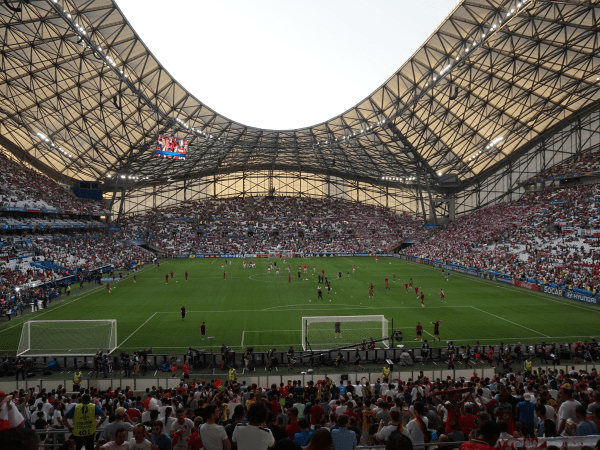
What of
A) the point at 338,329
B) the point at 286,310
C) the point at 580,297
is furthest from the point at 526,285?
the point at 338,329

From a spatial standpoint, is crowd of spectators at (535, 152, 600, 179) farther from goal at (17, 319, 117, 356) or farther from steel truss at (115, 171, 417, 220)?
goal at (17, 319, 117, 356)

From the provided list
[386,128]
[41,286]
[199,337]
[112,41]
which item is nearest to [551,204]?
[386,128]

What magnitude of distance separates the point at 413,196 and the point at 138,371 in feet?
259

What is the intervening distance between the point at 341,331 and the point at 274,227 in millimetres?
64483

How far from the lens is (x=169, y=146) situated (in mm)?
51312

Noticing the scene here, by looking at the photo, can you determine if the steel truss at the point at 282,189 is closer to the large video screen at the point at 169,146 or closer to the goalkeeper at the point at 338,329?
the large video screen at the point at 169,146

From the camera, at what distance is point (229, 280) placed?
46.9 metres

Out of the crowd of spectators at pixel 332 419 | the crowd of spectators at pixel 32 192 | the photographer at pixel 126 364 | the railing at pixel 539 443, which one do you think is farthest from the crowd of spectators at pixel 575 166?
the crowd of spectators at pixel 32 192

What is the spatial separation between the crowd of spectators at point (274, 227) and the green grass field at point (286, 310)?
3189cm

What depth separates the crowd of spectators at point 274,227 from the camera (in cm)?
8081

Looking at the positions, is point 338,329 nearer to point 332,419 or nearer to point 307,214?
point 332,419

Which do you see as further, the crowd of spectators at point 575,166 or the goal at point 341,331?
the crowd of spectators at point 575,166

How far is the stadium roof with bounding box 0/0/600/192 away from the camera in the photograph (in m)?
38.5

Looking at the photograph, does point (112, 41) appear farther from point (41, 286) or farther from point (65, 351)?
point (65, 351)
